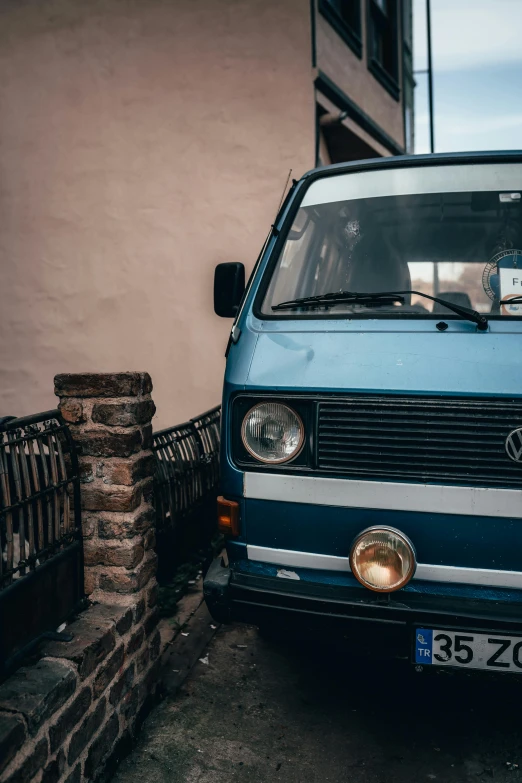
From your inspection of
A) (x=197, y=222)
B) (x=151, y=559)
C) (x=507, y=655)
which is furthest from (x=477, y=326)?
(x=197, y=222)

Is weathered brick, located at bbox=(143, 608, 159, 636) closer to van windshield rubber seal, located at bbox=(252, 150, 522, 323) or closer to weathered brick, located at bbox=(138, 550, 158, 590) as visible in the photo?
weathered brick, located at bbox=(138, 550, 158, 590)

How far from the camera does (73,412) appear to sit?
9.59ft

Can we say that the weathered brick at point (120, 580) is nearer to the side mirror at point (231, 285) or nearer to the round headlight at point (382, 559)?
the round headlight at point (382, 559)

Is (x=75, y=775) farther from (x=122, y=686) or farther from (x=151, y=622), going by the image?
(x=151, y=622)

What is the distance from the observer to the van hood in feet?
8.17

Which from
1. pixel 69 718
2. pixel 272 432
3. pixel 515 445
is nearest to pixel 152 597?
pixel 69 718

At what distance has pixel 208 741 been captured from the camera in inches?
113

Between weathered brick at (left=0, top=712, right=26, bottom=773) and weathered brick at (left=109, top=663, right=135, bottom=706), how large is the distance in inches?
27.0

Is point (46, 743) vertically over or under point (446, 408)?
under

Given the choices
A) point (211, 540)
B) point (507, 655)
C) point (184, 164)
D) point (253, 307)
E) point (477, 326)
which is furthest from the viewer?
point (184, 164)

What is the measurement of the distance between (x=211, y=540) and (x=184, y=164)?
4028 mm

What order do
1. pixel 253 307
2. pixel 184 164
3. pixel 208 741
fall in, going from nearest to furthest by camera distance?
pixel 208 741
pixel 253 307
pixel 184 164

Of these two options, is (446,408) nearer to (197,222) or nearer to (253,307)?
(253,307)

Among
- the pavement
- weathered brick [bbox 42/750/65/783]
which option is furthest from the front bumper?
weathered brick [bbox 42/750/65/783]
